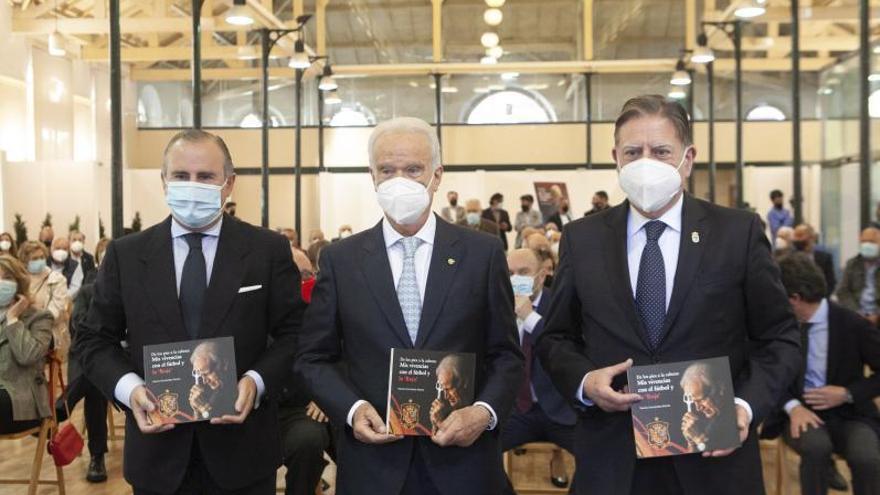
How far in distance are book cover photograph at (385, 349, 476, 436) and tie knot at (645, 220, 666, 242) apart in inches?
24.6

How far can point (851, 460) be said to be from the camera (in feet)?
16.4

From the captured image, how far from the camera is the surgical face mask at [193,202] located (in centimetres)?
319

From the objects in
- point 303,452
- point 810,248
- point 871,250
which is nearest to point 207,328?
point 303,452

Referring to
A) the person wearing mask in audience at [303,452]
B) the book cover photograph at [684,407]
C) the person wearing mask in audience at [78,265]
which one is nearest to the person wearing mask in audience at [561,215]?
the person wearing mask in audience at [78,265]

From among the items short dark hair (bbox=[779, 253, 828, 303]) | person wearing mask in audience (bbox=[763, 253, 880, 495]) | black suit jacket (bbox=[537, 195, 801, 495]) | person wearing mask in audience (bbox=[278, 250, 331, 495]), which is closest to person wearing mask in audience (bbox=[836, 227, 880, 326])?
person wearing mask in audience (bbox=[763, 253, 880, 495])

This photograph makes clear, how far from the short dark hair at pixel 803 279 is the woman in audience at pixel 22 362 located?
420 cm

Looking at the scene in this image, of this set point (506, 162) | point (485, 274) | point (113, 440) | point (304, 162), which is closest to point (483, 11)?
point (506, 162)

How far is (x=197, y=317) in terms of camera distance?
321cm

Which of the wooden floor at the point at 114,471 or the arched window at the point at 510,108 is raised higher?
the arched window at the point at 510,108

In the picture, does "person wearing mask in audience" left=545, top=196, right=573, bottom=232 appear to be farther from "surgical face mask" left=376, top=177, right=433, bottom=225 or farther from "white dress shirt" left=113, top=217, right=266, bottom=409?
"surgical face mask" left=376, top=177, right=433, bottom=225

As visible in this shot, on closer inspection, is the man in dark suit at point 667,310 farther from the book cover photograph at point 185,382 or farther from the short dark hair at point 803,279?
the short dark hair at point 803,279

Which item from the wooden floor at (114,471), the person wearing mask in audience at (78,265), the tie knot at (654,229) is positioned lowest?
the wooden floor at (114,471)

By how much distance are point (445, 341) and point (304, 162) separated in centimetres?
2500

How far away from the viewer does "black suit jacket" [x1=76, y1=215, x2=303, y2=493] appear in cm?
317
